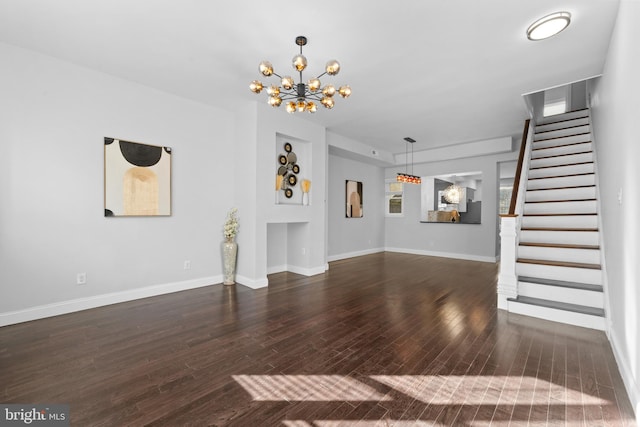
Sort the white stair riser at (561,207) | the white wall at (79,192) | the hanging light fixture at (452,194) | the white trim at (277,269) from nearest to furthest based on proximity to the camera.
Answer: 1. the white wall at (79,192)
2. the white stair riser at (561,207)
3. the white trim at (277,269)
4. the hanging light fixture at (452,194)

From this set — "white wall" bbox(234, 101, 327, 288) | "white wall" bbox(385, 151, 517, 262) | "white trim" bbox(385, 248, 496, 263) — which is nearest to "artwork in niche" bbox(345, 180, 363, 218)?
"white wall" bbox(385, 151, 517, 262)

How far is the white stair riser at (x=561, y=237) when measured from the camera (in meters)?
3.70

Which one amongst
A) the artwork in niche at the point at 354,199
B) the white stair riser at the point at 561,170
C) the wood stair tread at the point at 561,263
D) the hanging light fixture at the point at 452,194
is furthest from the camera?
the hanging light fixture at the point at 452,194

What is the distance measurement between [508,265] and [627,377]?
5.54 ft

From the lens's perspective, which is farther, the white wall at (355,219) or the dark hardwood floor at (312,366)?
the white wall at (355,219)

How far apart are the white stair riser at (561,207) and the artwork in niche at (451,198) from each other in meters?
3.50

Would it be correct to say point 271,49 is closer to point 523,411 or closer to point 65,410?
point 65,410

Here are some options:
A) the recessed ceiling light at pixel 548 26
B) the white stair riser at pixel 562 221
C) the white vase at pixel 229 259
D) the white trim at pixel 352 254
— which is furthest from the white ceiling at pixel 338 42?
the white trim at pixel 352 254

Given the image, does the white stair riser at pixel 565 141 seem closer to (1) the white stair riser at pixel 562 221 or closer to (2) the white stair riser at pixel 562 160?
(2) the white stair riser at pixel 562 160

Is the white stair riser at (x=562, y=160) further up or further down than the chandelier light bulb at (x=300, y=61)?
further down

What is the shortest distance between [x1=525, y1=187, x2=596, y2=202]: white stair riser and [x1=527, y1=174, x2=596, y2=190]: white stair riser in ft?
0.50

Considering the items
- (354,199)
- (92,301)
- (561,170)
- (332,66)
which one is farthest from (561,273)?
(92,301)

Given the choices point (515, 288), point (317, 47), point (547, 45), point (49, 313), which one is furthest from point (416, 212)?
point (49, 313)

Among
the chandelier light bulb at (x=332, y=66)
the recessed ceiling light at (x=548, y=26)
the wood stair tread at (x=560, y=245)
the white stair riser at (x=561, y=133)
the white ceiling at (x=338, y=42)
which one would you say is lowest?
the wood stair tread at (x=560, y=245)
